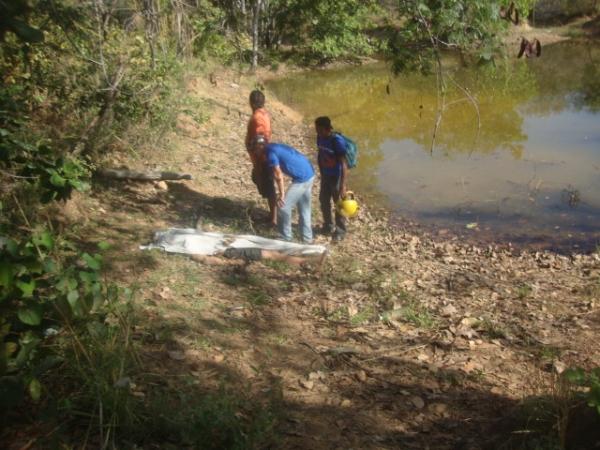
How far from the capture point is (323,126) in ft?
25.3

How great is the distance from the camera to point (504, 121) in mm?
16750

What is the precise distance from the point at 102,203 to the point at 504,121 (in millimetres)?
12304

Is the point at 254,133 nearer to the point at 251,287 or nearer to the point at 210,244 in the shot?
the point at 210,244

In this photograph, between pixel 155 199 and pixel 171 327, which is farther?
pixel 155 199

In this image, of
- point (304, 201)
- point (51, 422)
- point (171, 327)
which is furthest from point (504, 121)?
point (51, 422)

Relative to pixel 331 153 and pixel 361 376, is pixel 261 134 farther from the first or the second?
pixel 361 376

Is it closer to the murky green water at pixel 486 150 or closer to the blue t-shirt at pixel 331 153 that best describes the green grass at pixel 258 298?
the blue t-shirt at pixel 331 153

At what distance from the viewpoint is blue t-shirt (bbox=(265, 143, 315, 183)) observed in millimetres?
7500

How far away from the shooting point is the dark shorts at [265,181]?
8.06 meters

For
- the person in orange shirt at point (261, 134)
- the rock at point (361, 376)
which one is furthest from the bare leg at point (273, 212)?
the rock at point (361, 376)

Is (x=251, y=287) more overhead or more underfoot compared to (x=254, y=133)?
more underfoot

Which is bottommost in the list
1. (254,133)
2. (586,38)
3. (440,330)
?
(440,330)

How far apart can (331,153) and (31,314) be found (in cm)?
551

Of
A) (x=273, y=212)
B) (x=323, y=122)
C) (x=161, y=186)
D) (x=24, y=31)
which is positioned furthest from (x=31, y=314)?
(x=161, y=186)
